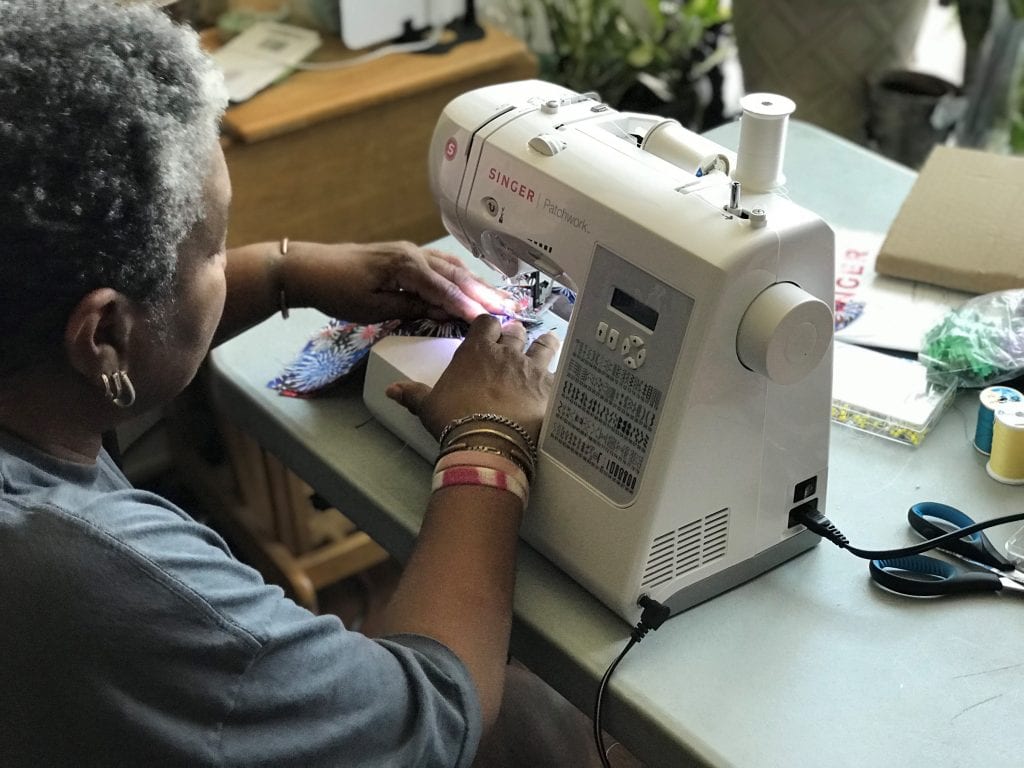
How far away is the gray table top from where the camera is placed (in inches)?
33.8

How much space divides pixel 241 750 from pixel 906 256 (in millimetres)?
954

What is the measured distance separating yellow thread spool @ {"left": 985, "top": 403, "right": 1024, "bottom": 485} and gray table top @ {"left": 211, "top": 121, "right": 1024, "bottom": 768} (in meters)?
0.01

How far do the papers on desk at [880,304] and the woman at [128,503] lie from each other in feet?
2.09

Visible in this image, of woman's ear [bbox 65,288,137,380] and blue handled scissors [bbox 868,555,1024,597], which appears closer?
woman's ear [bbox 65,288,137,380]

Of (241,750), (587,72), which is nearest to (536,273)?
(241,750)

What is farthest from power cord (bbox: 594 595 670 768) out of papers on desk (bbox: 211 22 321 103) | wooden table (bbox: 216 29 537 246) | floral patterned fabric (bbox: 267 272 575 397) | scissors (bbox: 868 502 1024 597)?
papers on desk (bbox: 211 22 321 103)

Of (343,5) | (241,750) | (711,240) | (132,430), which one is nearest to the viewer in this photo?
(241,750)

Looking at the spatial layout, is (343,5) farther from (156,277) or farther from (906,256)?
(156,277)

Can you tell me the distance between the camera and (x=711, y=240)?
0.86m

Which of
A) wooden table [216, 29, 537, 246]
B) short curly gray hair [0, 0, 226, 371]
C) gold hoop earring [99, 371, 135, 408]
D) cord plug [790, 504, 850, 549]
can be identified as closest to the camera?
short curly gray hair [0, 0, 226, 371]

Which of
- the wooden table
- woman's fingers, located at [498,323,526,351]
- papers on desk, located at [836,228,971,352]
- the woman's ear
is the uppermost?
the woman's ear

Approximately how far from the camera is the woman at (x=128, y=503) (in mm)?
701

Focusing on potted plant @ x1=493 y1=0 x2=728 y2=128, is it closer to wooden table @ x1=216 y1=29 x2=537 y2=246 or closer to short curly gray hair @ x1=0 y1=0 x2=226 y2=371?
wooden table @ x1=216 y1=29 x2=537 y2=246

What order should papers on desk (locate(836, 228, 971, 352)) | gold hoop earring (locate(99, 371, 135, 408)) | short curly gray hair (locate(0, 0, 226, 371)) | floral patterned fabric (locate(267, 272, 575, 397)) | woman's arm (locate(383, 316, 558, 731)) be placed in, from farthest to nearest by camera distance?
papers on desk (locate(836, 228, 971, 352))
floral patterned fabric (locate(267, 272, 575, 397))
woman's arm (locate(383, 316, 558, 731))
gold hoop earring (locate(99, 371, 135, 408))
short curly gray hair (locate(0, 0, 226, 371))
